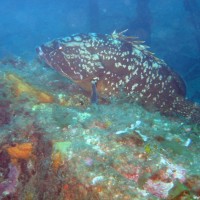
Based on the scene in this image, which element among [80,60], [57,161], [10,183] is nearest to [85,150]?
[57,161]

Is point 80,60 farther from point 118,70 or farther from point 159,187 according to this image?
point 159,187

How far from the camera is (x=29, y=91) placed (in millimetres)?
4988

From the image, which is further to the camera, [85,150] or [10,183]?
[10,183]

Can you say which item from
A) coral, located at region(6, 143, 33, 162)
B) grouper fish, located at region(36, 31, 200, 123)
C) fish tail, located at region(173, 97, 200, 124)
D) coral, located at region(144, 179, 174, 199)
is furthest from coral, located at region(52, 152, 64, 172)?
fish tail, located at region(173, 97, 200, 124)

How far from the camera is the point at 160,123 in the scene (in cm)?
441

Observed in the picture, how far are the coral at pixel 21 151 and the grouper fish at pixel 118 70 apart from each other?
2.39 metres

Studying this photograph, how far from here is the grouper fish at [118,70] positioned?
6.02 metres

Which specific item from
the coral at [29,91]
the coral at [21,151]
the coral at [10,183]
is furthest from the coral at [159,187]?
the coral at [29,91]

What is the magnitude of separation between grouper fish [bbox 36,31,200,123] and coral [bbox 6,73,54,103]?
1202 mm

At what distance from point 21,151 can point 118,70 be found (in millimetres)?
3060

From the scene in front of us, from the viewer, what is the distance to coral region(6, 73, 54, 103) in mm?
4922

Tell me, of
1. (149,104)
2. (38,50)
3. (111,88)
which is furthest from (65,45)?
(149,104)

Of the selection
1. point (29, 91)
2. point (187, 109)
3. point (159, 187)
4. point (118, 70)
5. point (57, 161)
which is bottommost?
point (159, 187)

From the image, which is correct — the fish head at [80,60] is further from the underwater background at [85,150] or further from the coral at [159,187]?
the coral at [159,187]
